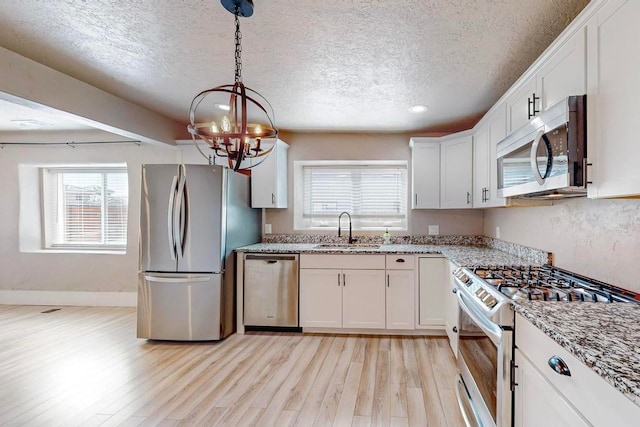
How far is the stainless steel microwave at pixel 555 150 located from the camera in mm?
1332

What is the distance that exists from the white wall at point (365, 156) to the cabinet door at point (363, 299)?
935 millimetres

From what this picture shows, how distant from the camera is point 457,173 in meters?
3.53

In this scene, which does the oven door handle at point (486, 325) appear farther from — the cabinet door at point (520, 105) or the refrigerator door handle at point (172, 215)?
the refrigerator door handle at point (172, 215)

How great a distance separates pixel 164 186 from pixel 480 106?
3.17 metres

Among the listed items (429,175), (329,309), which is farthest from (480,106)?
(329,309)

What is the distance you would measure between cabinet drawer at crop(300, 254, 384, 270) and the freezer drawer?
2.99 ft

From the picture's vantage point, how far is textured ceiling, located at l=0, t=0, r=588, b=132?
1.68 m

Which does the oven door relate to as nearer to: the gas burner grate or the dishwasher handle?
the gas burner grate

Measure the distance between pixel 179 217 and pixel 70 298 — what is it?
2660 millimetres

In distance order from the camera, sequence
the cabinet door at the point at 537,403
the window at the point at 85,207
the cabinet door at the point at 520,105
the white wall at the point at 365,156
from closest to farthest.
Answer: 1. the cabinet door at the point at 537,403
2. the cabinet door at the point at 520,105
3. the white wall at the point at 365,156
4. the window at the point at 85,207

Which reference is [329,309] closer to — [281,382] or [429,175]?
[281,382]

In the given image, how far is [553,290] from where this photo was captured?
1.61m

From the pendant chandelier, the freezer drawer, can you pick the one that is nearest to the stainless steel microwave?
the pendant chandelier

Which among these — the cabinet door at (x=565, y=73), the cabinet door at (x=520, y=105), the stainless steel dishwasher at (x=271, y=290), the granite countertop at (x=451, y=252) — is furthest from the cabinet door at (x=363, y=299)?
the cabinet door at (x=565, y=73)
